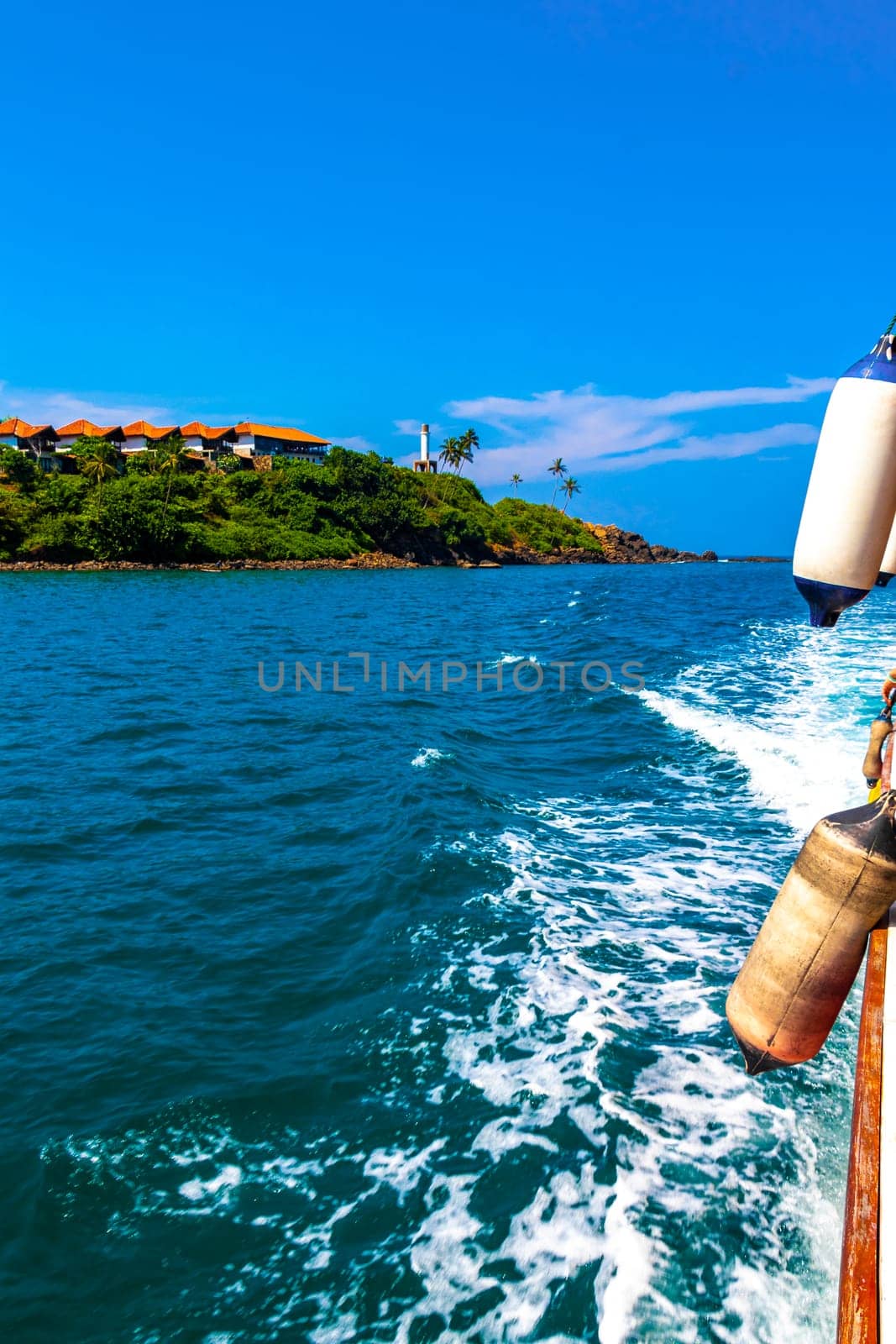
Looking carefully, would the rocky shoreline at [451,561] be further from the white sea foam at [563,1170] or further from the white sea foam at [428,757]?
the white sea foam at [563,1170]

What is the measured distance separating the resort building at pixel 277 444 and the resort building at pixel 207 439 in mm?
1365

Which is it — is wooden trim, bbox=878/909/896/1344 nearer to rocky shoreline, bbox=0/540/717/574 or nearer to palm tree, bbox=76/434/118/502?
rocky shoreline, bbox=0/540/717/574

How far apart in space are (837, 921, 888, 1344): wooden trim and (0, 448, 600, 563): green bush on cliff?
200 ft

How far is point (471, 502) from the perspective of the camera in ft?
367

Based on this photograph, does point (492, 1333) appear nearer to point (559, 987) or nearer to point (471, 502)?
point (559, 987)

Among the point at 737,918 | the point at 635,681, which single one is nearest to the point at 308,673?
the point at 635,681

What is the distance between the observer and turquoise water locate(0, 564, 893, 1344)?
3.49 metres

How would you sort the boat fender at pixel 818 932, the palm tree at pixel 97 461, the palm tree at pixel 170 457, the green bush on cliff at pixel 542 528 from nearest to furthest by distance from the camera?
the boat fender at pixel 818 932, the palm tree at pixel 97 461, the palm tree at pixel 170 457, the green bush on cliff at pixel 542 528

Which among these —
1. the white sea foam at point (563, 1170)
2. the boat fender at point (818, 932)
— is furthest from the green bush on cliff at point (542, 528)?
the boat fender at point (818, 932)

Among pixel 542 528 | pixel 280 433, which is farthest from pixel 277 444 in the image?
pixel 542 528

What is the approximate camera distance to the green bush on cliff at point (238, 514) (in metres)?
56.3

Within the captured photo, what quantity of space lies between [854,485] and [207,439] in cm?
9489

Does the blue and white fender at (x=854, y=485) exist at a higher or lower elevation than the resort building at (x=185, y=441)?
lower

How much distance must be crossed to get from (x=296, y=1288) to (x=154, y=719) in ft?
36.5
